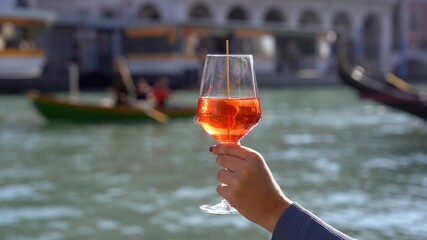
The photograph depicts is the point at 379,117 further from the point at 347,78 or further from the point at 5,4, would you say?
the point at 5,4

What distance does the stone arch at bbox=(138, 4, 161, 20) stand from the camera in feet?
112

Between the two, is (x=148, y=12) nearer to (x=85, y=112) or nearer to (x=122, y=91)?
(x=122, y=91)

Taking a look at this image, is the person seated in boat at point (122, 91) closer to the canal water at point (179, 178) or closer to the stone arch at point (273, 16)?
the canal water at point (179, 178)

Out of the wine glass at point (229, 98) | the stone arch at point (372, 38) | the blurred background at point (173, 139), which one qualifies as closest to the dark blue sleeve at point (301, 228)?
the wine glass at point (229, 98)

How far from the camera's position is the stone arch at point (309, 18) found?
38.9 meters

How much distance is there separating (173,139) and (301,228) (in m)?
10.00

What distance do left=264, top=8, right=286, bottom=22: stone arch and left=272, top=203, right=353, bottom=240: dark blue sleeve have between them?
1457 inches

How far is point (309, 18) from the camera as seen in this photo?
40.1 m

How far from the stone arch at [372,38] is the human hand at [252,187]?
3939 centimetres

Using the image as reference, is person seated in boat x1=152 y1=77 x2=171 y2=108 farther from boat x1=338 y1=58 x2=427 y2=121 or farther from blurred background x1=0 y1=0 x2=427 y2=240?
boat x1=338 y1=58 x2=427 y2=121

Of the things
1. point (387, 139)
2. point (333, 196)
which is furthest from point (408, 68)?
point (333, 196)

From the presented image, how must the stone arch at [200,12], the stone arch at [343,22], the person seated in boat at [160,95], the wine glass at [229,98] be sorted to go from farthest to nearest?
1. the stone arch at [343,22]
2. the stone arch at [200,12]
3. the person seated in boat at [160,95]
4. the wine glass at [229,98]

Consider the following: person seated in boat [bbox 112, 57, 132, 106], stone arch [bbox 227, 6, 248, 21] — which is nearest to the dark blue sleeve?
person seated in boat [bbox 112, 57, 132, 106]

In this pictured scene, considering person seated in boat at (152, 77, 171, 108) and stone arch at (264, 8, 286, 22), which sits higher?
person seated in boat at (152, 77, 171, 108)
